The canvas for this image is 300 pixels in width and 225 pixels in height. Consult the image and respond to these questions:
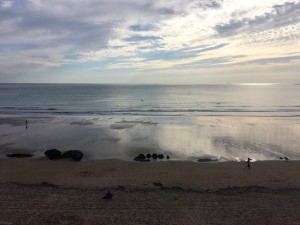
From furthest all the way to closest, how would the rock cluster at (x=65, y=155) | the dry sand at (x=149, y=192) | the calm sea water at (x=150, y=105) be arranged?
the calm sea water at (x=150, y=105), the rock cluster at (x=65, y=155), the dry sand at (x=149, y=192)

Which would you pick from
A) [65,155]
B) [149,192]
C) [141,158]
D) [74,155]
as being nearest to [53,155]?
[65,155]

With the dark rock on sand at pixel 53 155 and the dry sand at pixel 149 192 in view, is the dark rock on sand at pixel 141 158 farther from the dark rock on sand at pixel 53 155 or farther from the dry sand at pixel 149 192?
the dark rock on sand at pixel 53 155

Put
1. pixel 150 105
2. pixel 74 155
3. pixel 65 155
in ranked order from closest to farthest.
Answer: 1. pixel 74 155
2. pixel 65 155
3. pixel 150 105

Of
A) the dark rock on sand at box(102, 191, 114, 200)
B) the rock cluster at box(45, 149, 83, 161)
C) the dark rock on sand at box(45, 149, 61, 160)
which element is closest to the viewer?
the dark rock on sand at box(102, 191, 114, 200)

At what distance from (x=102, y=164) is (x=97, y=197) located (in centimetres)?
632

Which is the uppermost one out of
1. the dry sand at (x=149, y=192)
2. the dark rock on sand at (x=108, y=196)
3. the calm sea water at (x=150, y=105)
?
the calm sea water at (x=150, y=105)

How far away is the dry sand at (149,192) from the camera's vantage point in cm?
1225

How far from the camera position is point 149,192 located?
15000 millimetres

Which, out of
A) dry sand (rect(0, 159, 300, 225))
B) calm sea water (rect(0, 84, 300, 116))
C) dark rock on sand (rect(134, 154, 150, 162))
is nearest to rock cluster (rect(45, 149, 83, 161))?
dry sand (rect(0, 159, 300, 225))

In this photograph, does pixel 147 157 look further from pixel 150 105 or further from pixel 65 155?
pixel 150 105

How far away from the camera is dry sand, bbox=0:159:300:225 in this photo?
12.2 m

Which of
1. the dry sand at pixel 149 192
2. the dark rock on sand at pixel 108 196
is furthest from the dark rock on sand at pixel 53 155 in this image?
the dark rock on sand at pixel 108 196

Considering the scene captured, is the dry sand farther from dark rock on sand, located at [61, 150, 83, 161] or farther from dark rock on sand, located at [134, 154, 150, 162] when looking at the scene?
dark rock on sand, located at [134, 154, 150, 162]

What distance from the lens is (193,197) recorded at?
47.0ft
